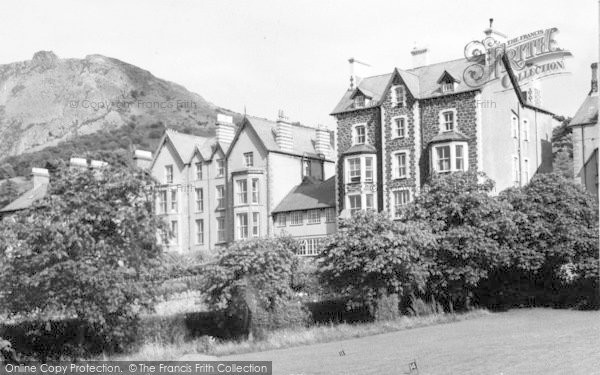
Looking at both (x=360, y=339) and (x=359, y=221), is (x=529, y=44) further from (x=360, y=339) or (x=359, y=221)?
(x=360, y=339)

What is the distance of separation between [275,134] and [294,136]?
254cm

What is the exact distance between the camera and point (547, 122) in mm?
66438

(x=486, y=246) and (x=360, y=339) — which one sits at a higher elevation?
(x=486, y=246)

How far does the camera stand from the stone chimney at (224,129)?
7362 cm

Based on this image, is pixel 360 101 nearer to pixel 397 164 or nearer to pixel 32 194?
pixel 397 164

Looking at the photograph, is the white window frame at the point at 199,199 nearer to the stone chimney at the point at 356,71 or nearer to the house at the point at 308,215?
the house at the point at 308,215

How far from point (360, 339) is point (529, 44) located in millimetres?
29608

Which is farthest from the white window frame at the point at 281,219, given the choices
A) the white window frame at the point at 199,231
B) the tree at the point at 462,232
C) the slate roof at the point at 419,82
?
the tree at the point at 462,232

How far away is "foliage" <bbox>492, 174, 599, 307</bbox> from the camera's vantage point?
4672 centimetres

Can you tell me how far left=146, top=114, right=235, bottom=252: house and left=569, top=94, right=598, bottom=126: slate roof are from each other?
30528mm

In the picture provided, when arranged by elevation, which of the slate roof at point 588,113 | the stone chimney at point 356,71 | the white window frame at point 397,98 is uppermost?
the stone chimney at point 356,71

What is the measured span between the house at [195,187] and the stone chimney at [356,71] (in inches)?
543

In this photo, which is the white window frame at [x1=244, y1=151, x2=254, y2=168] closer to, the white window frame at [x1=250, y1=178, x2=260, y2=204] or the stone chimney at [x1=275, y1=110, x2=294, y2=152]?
the white window frame at [x1=250, y1=178, x2=260, y2=204]

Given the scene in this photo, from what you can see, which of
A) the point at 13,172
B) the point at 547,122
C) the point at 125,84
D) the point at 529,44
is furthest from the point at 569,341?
the point at 13,172
